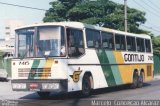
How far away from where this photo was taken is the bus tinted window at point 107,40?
21.3 metres

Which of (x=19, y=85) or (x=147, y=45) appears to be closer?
(x=19, y=85)

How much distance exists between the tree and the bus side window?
2485 cm

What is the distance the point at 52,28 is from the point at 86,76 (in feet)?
9.34

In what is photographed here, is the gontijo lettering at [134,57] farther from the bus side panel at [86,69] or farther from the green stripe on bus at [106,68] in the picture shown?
the bus side panel at [86,69]

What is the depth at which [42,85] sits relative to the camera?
17422 mm

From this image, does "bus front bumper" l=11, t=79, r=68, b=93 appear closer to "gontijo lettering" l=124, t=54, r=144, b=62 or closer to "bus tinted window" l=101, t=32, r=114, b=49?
"bus tinted window" l=101, t=32, r=114, b=49

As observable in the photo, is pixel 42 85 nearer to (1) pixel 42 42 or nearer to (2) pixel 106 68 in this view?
(1) pixel 42 42

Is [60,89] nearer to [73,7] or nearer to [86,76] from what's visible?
[86,76]

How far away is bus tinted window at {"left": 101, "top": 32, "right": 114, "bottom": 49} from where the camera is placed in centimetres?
2131

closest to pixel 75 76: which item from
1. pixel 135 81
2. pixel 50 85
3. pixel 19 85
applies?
pixel 50 85

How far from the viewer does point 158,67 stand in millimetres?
51469

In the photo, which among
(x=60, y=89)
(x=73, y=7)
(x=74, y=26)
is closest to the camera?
(x=60, y=89)

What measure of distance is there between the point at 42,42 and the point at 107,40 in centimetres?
480

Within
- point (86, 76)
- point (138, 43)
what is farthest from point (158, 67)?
point (86, 76)
